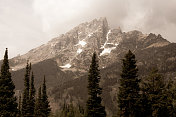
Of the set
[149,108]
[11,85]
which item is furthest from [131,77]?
[11,85]

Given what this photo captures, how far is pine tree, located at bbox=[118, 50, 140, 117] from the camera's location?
149ft

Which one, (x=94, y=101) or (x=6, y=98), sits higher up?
(x=6, y=98)

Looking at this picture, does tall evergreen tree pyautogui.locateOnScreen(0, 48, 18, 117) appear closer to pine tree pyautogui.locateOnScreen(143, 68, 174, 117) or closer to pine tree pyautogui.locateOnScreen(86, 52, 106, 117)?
pine tree pyautogui.locateOnScreen(86, 52, 106, 117)

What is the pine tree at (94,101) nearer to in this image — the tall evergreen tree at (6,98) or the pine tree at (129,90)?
the pine tree at (129,90)

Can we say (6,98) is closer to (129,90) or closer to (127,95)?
(127,95)

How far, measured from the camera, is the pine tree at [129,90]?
1790 inches

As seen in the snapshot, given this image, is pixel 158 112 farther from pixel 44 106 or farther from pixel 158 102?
pixel 44 106

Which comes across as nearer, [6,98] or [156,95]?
[6,98]

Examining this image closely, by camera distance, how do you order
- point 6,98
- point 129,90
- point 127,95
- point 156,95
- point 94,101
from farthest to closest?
point 94,101, point 156,95, point 129,90, point 127,95, point 6,98

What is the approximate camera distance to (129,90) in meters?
45.8

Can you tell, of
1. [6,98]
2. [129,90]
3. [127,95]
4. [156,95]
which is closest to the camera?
[6,98]

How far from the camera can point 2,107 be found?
42656 mm

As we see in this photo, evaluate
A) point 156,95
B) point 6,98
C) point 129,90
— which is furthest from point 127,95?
point 6,98

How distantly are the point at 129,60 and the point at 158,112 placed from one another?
13.1 meters
